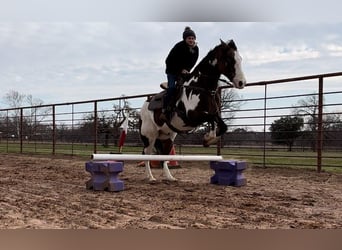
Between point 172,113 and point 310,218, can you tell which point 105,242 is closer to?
point 310,218

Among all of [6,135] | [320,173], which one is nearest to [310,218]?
[320,173]

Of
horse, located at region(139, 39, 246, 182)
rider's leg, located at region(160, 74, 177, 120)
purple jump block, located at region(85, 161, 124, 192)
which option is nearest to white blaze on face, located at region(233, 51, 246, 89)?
horse, located at region(139, 39, 246, 182)

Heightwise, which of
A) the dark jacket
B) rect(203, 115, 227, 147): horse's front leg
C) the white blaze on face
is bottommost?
rect(203, 115, 227, 147): horse's front leg

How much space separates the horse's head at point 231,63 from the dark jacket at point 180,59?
51 cm

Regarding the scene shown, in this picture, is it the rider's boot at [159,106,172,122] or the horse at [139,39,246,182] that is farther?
the rider's boot at [159,106,172,122]

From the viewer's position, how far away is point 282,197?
11.9 feet

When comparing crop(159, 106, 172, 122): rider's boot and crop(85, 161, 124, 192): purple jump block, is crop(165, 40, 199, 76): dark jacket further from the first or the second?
crop(85, 161, 124, 192): purple jump block

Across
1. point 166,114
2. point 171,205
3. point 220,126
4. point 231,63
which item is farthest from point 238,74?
point 171,205

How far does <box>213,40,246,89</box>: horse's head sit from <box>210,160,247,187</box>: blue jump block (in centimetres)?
98

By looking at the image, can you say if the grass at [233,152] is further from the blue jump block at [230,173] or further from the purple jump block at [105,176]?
the purple jump block at [105,176]

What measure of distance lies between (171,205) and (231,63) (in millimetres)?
1818

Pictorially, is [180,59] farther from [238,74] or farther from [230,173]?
[230,173]

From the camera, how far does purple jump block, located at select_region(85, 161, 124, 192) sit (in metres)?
4.03

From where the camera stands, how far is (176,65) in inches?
186
